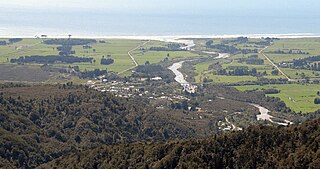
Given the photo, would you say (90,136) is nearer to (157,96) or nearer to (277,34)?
(157,96)

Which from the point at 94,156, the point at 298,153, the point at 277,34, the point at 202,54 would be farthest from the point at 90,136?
the point at 277,34

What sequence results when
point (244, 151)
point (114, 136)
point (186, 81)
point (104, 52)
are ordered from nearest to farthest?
point (244, 151)
point (114, 136)
point (186, 81)
point (104, 52)

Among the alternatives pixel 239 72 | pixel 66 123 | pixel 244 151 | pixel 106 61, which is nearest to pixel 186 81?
pixel 239 72

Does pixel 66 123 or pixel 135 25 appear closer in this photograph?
pixel 66 123

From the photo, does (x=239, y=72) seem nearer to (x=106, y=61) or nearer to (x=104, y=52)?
(x=106, y=61)

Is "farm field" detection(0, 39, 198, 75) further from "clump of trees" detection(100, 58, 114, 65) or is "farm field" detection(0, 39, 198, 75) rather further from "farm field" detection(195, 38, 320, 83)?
"farm field" detection(195, 38, 320, 83)

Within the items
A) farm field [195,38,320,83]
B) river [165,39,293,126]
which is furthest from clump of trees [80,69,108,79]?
farm field [195,38,320,83]

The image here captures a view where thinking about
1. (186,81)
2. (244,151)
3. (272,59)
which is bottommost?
(186,81)
